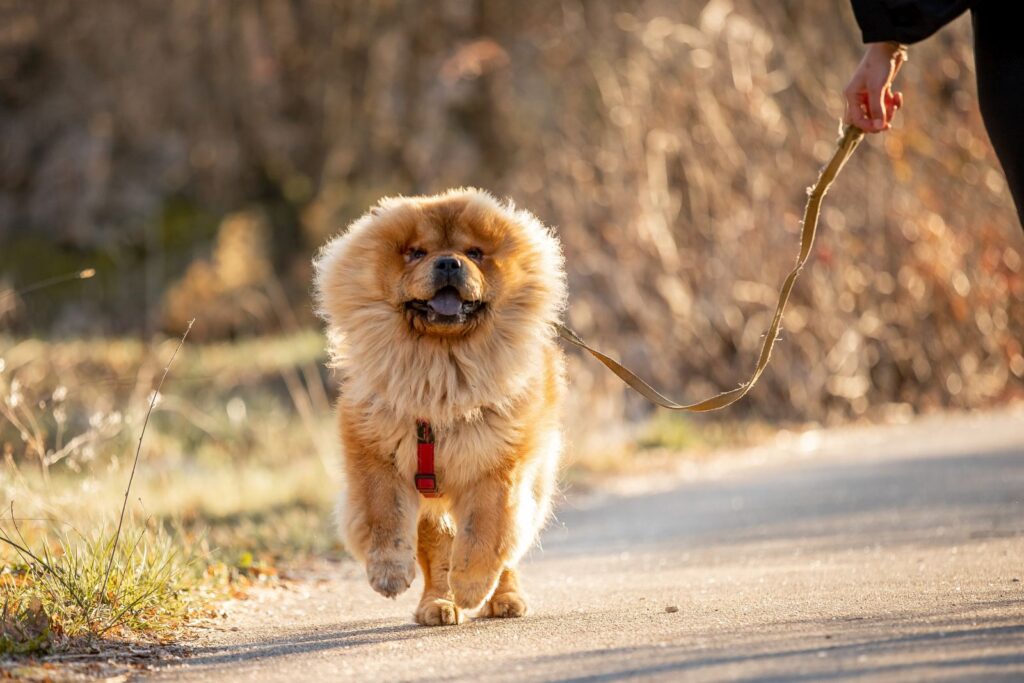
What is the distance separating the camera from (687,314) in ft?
36.2

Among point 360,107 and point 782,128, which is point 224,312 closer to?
point 360,107

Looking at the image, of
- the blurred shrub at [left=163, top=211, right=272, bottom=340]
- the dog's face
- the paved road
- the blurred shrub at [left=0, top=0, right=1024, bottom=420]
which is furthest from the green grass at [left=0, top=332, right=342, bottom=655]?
the blurred shrub at [left=0, top=0, right=1024, bottom=420]

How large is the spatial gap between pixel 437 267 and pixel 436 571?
1087 millimetres

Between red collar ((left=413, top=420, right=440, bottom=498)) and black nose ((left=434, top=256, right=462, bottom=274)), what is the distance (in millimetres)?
501

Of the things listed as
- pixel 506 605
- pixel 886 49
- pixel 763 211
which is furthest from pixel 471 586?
pixel 763 211

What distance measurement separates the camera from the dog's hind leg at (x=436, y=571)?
14.6 feet

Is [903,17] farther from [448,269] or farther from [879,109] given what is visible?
[448,269]

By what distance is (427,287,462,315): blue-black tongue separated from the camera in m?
4.40

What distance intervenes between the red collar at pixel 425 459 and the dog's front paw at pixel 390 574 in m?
0.27

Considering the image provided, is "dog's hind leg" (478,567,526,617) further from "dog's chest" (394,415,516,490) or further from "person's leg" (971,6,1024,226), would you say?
"person's leg" (971,6,1024,226)

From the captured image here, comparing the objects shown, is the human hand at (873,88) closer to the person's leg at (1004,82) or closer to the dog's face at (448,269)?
the person's leg at (1004,82)

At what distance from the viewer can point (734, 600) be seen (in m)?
4.39

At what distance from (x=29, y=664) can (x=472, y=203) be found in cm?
209

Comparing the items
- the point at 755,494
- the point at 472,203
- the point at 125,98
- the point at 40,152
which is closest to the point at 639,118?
the point at 755,494
